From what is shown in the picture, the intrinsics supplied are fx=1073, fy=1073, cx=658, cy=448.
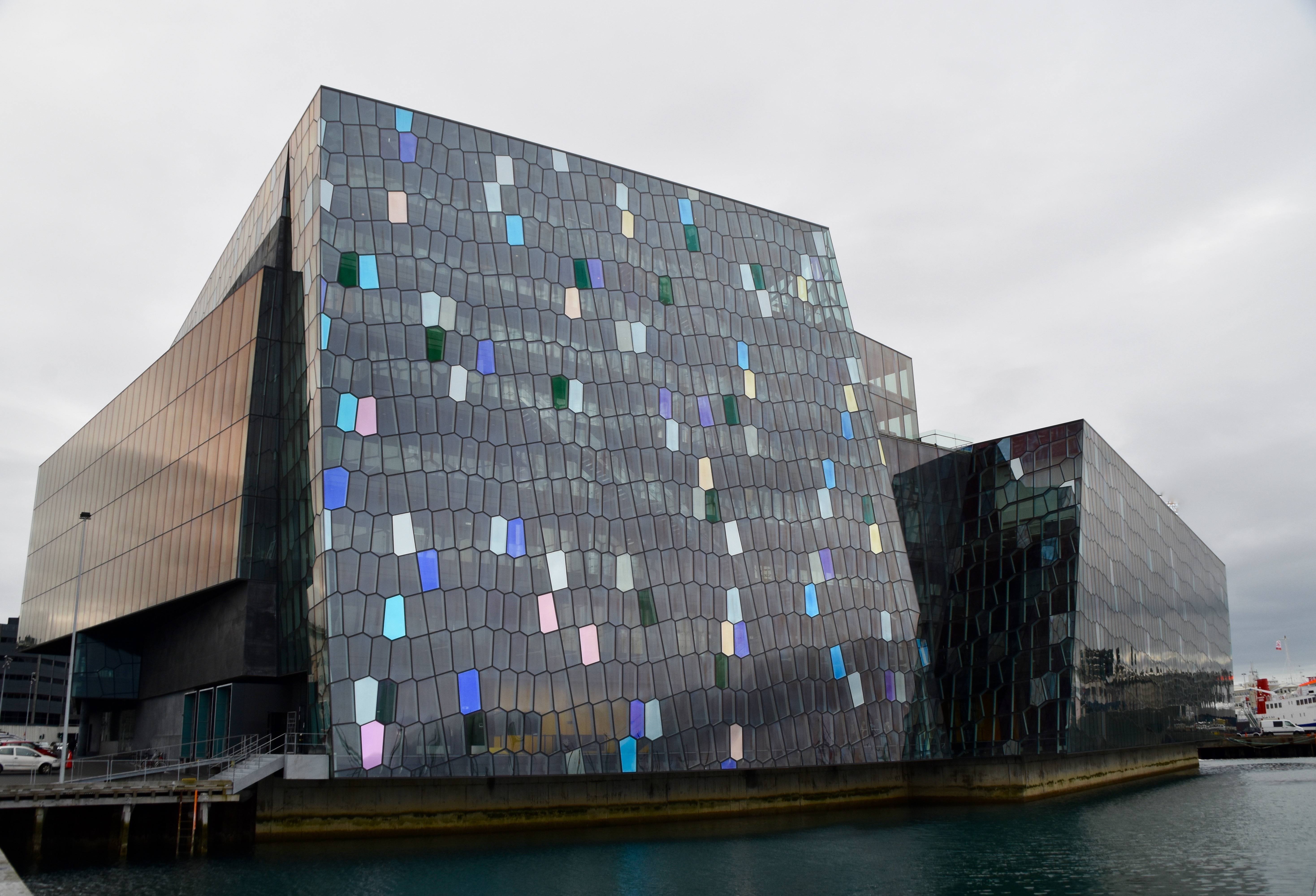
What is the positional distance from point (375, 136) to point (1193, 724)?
164 ft

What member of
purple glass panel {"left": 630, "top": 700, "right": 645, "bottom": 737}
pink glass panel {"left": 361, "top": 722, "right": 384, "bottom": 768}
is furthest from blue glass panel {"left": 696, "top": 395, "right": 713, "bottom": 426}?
pink glass panel {"left": 361, "top": 722, "right": 384, "bottom": 768}

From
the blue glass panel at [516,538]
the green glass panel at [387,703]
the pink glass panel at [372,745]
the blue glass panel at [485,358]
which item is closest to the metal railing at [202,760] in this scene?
the pink glass panel at [372,745]

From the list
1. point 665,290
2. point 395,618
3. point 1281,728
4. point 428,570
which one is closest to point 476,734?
point 395,618

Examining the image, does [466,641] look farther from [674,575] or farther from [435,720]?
[674,575]

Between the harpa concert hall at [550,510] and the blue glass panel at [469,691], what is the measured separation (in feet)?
0.27

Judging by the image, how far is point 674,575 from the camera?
31453 millimetres

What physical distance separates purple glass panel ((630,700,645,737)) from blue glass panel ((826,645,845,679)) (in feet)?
24.9

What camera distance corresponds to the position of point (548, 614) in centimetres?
2862

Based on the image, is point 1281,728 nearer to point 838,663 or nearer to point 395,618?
point 838,663

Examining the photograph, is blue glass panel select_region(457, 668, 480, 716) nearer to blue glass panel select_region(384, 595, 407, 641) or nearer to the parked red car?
blue glass panel select_region(384, 595, 407, 641)

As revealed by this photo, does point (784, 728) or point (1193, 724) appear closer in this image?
point (784, 728)

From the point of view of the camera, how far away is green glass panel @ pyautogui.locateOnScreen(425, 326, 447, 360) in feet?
94.6

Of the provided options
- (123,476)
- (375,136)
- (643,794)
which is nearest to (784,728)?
(643,794)

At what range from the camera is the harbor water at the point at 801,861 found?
18500mm
